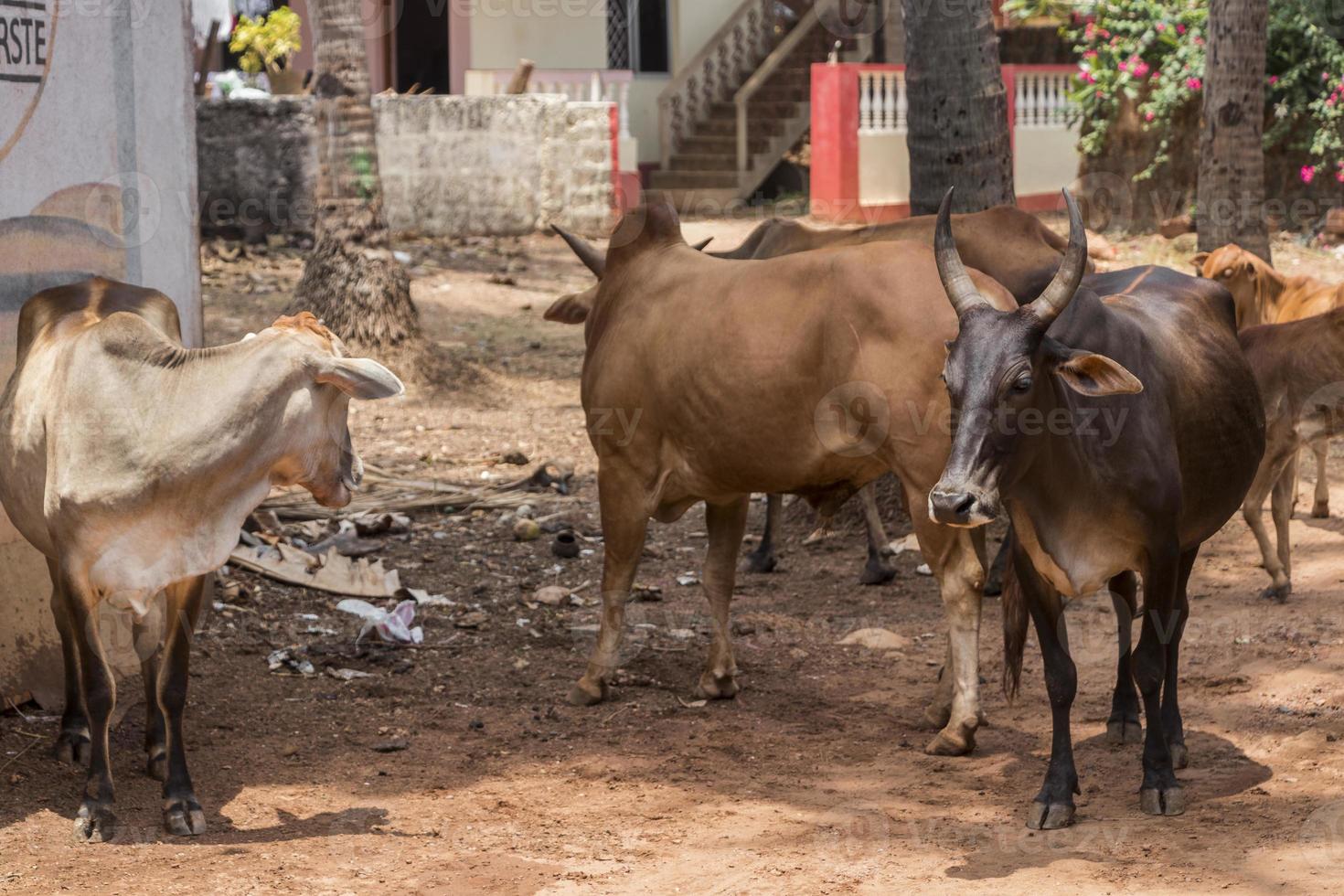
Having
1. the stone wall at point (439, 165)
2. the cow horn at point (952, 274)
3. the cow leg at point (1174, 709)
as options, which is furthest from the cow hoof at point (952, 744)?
the stone wall at point (439, 165)

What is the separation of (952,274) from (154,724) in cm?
309

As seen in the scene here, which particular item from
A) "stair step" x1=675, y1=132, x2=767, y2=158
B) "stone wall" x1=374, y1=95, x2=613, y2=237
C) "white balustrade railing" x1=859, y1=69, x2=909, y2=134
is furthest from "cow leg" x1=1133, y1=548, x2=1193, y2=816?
"stair step" x1=675, y1=132, x2=767, y2=158

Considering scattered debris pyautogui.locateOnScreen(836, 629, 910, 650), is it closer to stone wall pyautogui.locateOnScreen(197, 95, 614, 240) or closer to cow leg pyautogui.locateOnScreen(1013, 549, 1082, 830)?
cow leg pyautogui.locateOnScreen(1013, 549, 1082, 830)

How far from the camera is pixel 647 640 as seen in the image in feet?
23.3

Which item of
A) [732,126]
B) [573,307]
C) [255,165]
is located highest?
[732,126]

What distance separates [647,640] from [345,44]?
256 inches

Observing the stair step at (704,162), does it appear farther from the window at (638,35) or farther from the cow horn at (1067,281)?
the cow horn at (1067,281)

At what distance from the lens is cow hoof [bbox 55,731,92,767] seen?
557 centimetres

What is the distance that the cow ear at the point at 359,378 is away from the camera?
471cm

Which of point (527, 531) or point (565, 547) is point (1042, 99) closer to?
point (527, 531)

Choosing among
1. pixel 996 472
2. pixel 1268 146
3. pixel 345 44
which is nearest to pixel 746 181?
pixel 1268 146

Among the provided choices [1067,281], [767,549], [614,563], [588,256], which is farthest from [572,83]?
[1067,281]

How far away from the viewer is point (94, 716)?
4887 millimetres

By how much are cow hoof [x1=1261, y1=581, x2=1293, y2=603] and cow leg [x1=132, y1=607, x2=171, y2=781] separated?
489 cm
